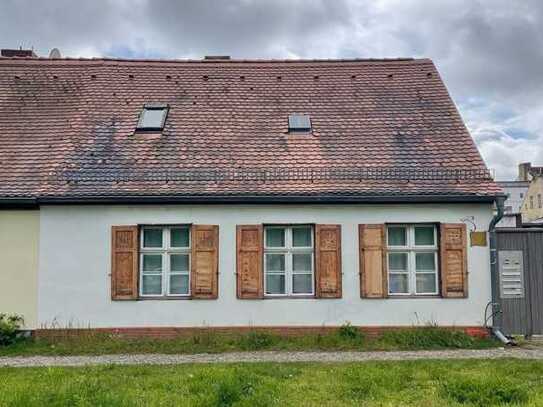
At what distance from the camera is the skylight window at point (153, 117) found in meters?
13.8

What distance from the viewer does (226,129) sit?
1391 cm

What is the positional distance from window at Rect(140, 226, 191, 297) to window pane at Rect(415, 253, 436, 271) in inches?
191

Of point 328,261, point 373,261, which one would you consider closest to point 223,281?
point 328,261

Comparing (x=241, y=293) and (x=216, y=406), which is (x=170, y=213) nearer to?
(x=241, y=293)

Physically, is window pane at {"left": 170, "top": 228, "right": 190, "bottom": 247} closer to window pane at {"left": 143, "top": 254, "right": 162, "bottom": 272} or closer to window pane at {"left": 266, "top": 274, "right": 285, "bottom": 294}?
window pane at {"left": 143, "top": 254, "right": 162, "bottom": 272}

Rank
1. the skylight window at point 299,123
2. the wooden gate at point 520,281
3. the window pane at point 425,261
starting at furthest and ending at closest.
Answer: the skylight window at point 299,123 < the window pane at point 425,261 < the wooden gate at point 520,281

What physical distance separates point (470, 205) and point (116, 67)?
10.3 metres

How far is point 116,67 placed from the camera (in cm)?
1625

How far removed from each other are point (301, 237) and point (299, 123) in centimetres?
325

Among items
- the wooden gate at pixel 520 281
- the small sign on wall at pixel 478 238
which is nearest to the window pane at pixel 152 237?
the small sign on wall at pixel 478 238

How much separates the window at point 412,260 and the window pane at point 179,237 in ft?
14.0

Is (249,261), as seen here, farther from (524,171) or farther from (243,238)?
(524,171)

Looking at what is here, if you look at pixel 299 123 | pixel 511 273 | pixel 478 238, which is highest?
pixel 299 123

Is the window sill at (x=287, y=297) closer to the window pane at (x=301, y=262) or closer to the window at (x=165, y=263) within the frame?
the window pane at (x=301, y=262)
